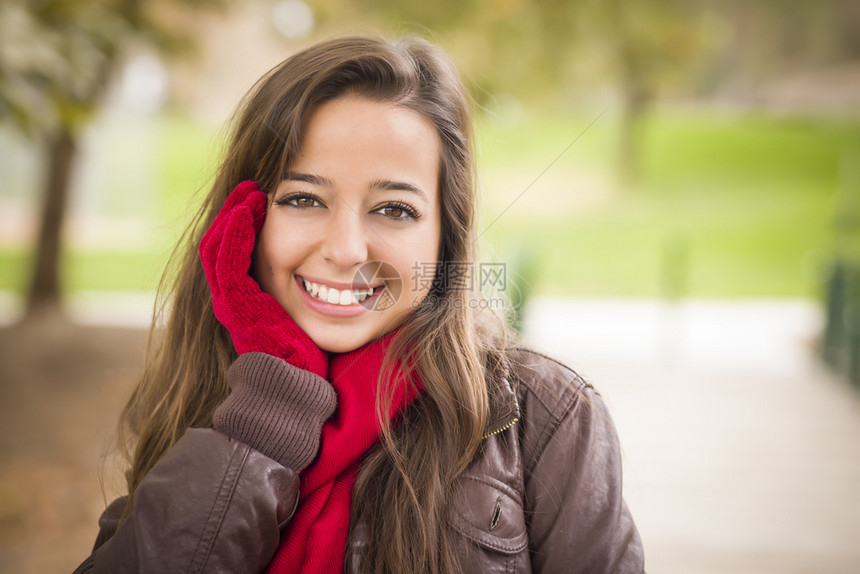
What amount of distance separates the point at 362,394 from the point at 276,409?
15 cm

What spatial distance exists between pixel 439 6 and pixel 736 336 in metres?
4.21

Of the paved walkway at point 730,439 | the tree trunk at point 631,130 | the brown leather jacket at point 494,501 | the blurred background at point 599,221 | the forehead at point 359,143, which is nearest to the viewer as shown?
the brown leather jacket at point 494,501

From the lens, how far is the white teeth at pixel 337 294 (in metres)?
1.21

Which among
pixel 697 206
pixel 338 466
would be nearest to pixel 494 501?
pixel 338 466

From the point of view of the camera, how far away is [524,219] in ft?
35.0

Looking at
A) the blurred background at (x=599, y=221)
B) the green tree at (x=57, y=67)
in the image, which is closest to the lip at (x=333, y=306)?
the blurred background at (x=599, y=221)

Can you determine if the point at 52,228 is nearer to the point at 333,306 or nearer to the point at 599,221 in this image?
the point at 333,306

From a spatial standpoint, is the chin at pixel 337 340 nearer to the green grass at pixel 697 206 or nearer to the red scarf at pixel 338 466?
the red scarf at pixel 338 466

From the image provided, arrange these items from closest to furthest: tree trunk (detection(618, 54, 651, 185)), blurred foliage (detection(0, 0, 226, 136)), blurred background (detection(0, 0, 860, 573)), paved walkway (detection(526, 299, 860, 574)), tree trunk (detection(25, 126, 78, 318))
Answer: blurred foliage (detection(0, 0, 226, 136)) < paved walkway (detection(526, 299, 860, 574)) < blurred background (detection(0, 0, 860, 573)) < tree trunk (detection(25, 126, 78, 318)) < tree trunk (detection(618, 54, 651, 185))

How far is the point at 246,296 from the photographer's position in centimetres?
124

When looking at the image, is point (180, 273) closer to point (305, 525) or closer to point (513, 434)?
point (305, 525)

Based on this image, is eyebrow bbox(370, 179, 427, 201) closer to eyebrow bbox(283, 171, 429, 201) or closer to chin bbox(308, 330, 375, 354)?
eyebrow bbox(283, 171, 429, 201)

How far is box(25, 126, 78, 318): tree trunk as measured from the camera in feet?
19.6

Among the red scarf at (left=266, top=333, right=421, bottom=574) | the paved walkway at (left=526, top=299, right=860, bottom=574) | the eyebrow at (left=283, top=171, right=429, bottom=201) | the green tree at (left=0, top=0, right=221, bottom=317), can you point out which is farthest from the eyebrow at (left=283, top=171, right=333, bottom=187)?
the green tree at (left=0, top=0, right=221, bottom=317)
